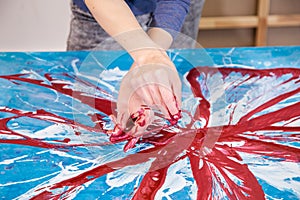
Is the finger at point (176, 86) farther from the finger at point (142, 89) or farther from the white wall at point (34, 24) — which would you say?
the white wall at point (34, 24)

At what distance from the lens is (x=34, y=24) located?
5.57 feet

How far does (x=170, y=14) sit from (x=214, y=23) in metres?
0.67

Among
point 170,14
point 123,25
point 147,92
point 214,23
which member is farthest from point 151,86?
point 214,23

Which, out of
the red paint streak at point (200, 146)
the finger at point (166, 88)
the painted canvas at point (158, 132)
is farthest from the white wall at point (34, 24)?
the finger at point (166, 88)

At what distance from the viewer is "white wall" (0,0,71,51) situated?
1.67 meters

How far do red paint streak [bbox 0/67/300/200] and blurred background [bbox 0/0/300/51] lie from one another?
30.5 inches

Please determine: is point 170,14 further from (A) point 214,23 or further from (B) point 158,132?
(A) point 214,23

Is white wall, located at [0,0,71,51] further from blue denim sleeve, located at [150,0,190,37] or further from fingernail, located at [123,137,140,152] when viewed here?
fingernail, located at [123,137,140,152]

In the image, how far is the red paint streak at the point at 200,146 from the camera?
0.66 metres

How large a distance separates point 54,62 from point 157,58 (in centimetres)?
37

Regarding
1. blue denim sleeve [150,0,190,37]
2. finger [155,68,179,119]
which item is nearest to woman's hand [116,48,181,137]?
finger [155,68,179,119]

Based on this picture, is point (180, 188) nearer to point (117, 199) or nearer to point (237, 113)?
point (117, 199)

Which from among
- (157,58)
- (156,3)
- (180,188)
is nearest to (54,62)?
(156,3)

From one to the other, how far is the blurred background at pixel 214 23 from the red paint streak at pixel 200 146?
2.54ft
